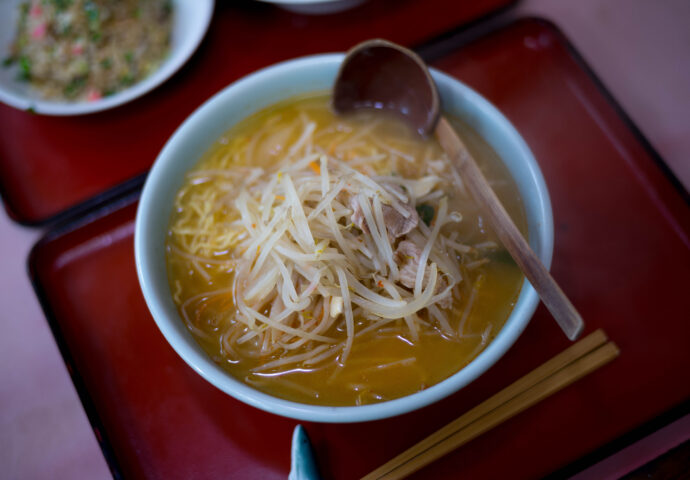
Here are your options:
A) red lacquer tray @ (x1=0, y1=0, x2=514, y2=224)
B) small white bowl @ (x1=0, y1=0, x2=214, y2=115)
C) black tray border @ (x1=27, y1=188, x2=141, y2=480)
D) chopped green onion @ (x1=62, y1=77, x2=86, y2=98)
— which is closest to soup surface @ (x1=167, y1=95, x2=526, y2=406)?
black tray border @ (x1=27, y1=188, x2=141, y2=480)

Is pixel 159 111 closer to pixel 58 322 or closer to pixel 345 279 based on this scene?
pixel 58 322

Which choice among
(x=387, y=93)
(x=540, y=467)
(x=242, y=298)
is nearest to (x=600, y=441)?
(x=540, y=467)

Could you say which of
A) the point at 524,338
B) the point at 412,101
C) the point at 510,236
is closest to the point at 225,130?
the point at 412,101

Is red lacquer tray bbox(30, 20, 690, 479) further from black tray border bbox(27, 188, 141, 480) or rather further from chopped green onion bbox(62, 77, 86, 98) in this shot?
chopped green onion bbox(62, 77, 86, 98)

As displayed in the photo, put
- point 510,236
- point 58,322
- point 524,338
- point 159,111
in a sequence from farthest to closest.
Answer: point 159,111
point 58,322
point 524,338
point 510,236

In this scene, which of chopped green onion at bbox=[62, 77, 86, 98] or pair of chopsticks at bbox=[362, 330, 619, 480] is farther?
chopped green onion at bbox=[62, 77, 86, 98]

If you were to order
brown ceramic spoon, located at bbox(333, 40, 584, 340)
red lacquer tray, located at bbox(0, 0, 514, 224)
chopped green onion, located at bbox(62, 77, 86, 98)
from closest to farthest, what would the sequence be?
brown ceramic spoon, located at bbox(333, 40, 584, 340)
red lacquer tray, located at bbox(0, 0, 514, 224)
chopped green onion, located at bbox(62, 77, 86, 98)

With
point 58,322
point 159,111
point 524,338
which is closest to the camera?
point 524,338
